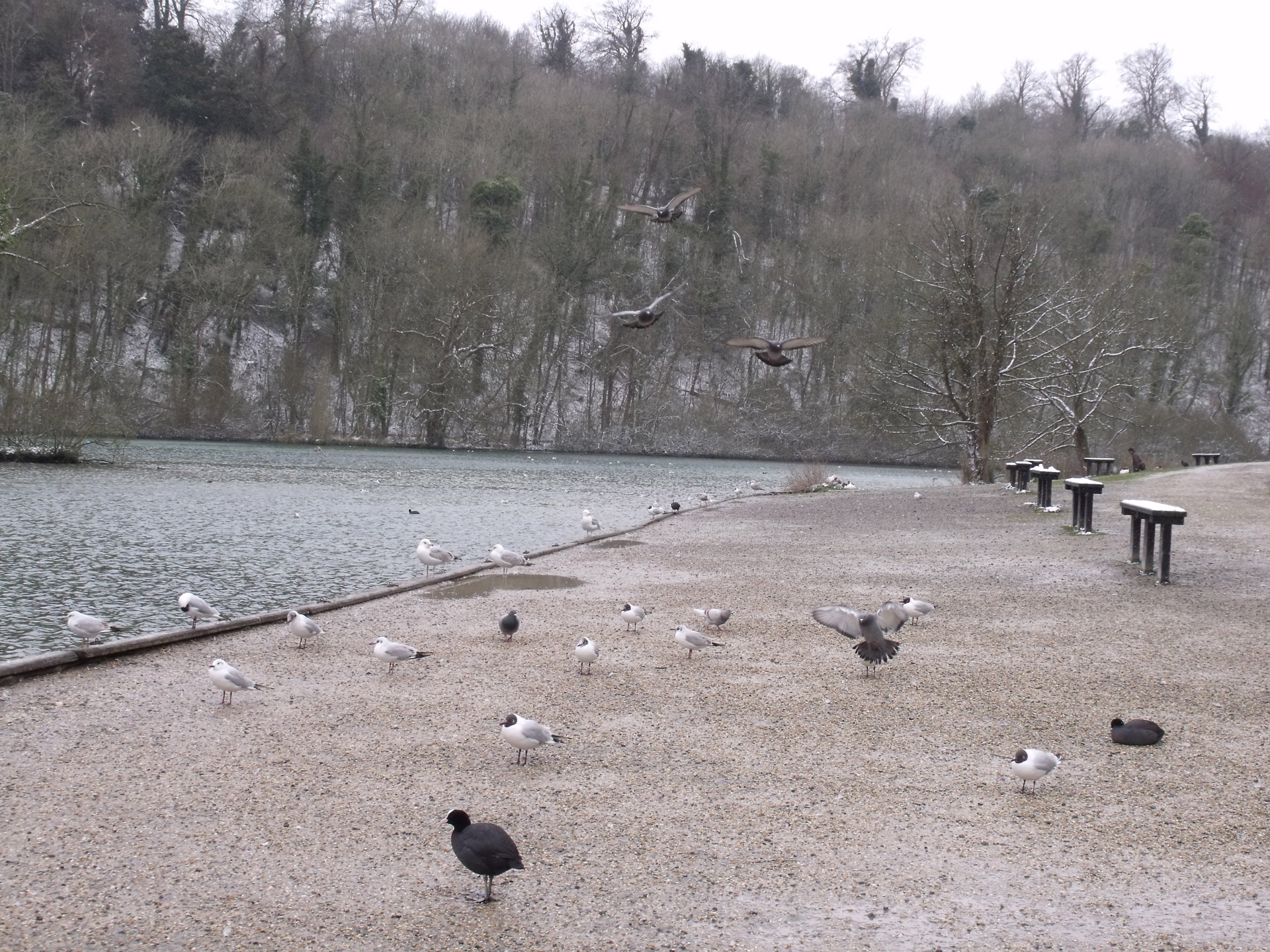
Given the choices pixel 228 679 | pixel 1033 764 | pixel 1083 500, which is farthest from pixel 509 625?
pixel 1083 500

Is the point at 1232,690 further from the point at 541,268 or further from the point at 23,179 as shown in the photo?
the point at 541,268

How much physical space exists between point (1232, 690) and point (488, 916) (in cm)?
554

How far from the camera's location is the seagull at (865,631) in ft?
25.6

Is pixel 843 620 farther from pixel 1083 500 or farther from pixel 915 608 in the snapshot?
pixel 1083 500

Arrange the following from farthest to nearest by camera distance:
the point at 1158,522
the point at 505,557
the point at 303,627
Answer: the point at 505,557, the point at 1158,522, the point at 303,627

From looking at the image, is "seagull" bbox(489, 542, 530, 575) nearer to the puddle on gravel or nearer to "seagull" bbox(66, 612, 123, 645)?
the puddle on gravel

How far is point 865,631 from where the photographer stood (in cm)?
791

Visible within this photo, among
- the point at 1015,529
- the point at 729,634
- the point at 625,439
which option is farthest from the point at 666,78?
the point at 729,634

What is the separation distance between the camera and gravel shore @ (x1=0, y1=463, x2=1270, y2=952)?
403 cm

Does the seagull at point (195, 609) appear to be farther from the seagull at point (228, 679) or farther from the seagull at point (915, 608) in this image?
the seagull at point (915, 608)

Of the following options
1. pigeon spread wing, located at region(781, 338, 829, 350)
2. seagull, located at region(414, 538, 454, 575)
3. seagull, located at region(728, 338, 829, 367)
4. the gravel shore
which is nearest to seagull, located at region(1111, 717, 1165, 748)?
the gravel shore

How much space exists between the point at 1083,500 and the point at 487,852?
46.6 feet

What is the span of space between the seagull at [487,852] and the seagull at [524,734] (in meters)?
1.34

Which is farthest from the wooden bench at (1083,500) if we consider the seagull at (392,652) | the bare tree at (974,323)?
the bare tree at (974,323)
